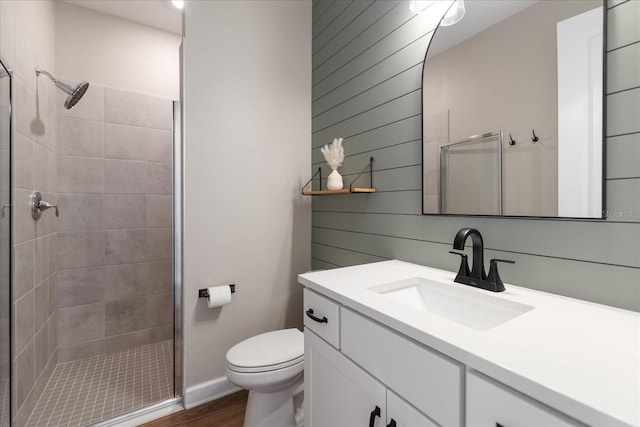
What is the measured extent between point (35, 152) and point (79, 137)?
0.54m

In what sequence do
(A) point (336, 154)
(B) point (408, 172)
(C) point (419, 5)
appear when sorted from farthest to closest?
(A) point (336, 154) < (B) point (408, 172) < (C) point (419, 5)

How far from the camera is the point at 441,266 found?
1.27 m

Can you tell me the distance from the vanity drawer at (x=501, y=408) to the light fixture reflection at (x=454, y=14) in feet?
4.37

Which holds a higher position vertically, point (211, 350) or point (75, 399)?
point (211, 350)

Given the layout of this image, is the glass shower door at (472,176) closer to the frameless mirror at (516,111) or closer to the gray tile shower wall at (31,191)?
the frameless mirror at (516,111)

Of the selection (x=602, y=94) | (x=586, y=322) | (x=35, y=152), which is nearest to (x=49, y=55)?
(x=35, y=152)

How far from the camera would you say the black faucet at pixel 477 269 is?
97cm

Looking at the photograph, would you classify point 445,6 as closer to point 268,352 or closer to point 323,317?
point 323,317

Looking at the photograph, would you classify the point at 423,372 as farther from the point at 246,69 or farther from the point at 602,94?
the point at 246,69

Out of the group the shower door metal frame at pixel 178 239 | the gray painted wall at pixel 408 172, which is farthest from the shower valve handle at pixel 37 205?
the gray painted wall at pixel 408 172

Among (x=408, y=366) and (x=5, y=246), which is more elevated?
(x=5, y=246)

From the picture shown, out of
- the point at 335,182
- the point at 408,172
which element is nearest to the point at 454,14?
the point at 408,172

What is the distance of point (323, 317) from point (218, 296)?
0.93 m

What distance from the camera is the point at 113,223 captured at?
2.31m
